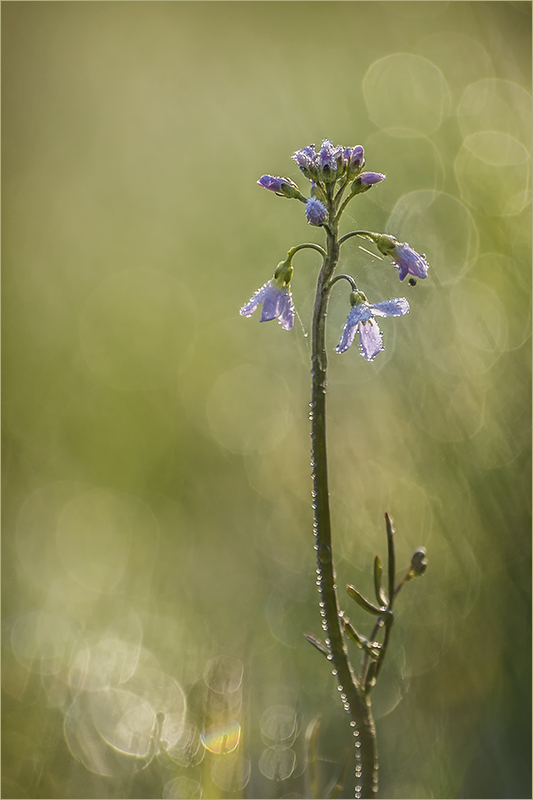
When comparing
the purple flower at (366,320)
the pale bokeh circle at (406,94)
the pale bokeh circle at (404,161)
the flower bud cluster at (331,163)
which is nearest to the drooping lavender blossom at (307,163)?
the flower bud cluster at (331,163)

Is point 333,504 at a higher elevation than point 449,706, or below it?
higher

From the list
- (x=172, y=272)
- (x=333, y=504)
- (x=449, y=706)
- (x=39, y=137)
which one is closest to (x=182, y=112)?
(x=39, y=137)

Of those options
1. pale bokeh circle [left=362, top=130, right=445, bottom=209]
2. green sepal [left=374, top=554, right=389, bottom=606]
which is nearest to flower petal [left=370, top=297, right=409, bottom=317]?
green sepal [left=374, top=554, right=389, bottom=606]

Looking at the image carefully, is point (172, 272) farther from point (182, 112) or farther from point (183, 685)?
point (183, 685)

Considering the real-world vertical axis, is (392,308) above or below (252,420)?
below

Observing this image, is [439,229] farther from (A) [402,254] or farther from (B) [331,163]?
(B) [331,163]

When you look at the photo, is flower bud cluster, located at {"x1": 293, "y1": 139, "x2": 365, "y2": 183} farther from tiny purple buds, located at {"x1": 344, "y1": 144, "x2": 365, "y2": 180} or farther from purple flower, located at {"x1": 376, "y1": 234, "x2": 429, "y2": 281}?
purple flower, located at {"x1": 376, "y1": 234, "x2": 429, "y2": 281}

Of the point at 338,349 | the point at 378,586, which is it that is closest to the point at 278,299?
the point at 338,349
